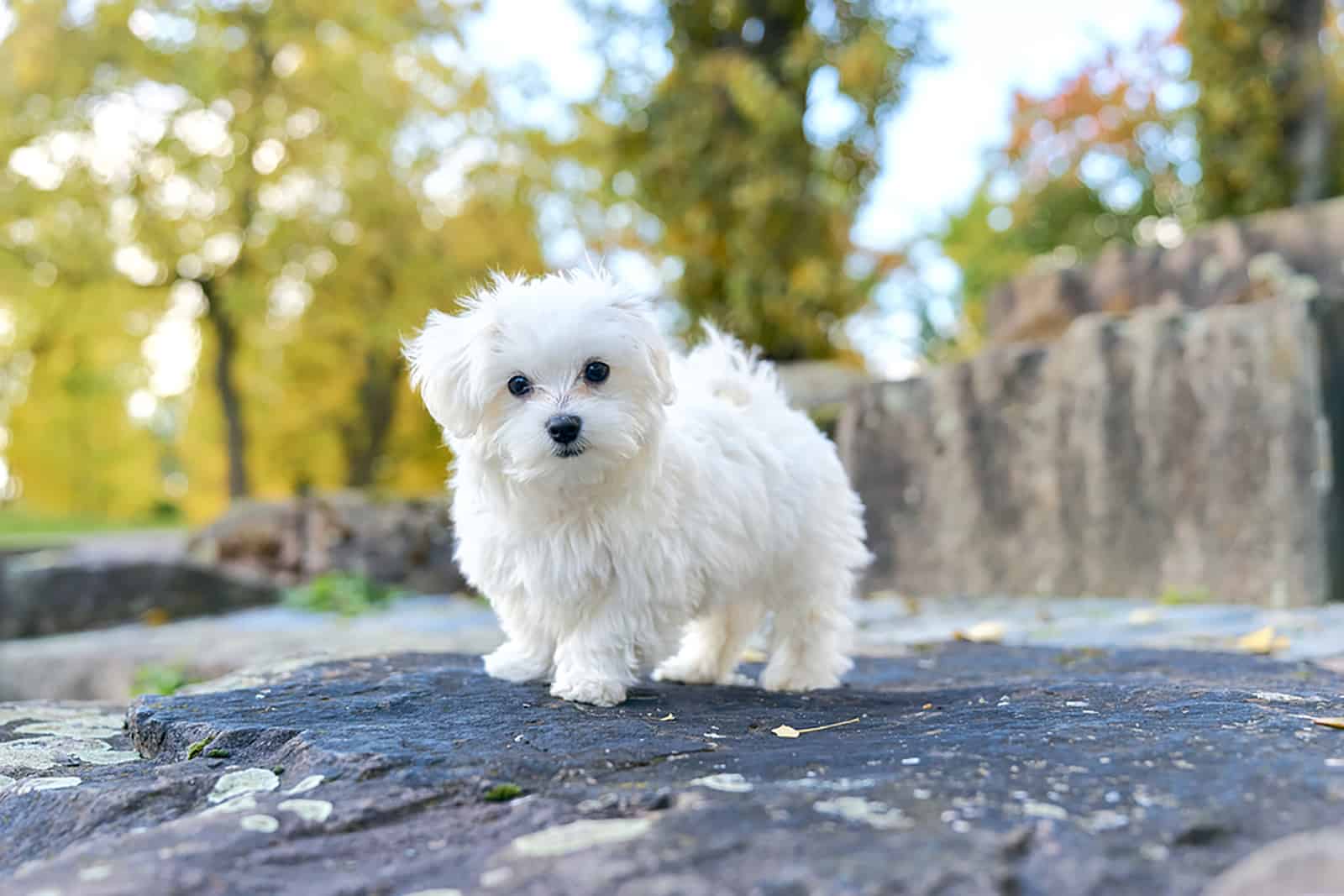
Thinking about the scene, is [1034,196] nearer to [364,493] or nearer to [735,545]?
[364,493]

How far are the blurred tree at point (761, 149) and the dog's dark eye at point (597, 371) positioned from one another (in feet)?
33.2

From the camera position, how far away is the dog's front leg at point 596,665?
12.0 feet

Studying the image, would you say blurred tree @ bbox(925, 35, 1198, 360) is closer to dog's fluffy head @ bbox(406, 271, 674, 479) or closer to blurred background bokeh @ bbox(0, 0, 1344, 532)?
blurred background bokeh @ bbox(0, 0, 1344, 532)

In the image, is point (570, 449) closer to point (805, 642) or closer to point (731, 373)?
point (731, 373)

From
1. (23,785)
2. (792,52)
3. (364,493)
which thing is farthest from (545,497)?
(792,52)

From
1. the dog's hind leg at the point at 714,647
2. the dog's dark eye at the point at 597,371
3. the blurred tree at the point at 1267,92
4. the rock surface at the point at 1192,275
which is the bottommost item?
the dog's hind leg at the point at 714,647

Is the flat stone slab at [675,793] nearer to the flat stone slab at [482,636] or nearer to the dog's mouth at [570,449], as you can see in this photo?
the dog's mouth at [570,449]

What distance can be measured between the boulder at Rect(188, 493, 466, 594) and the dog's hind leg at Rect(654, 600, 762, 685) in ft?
24.2

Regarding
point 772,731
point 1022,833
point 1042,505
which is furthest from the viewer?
point 1042,505

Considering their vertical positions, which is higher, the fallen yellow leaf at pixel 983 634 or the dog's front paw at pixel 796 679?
the dog's front paw at pixel 796 679

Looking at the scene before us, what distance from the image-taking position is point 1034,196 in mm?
23594

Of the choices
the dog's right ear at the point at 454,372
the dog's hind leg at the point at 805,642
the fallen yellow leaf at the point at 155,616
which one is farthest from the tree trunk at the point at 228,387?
the dog's right ear at the point at 454,372

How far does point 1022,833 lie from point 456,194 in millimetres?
19721

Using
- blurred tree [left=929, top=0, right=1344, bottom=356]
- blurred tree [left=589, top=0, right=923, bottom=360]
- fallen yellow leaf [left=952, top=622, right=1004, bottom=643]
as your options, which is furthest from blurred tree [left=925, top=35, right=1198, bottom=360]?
fallen yellow leaf [left=952, top=622, right=1004, bottom=643]
